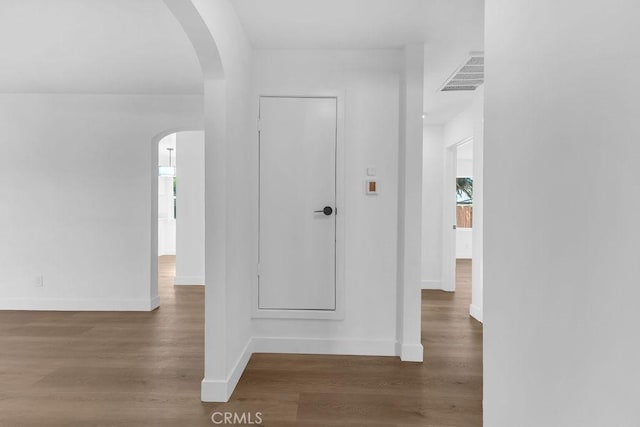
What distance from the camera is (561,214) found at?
2.84 feet

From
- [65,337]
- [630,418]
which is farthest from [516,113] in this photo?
[65,337]

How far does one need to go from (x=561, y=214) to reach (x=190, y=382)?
2664 mm

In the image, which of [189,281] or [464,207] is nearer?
[189,281]

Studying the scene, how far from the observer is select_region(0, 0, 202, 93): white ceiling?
8.74ft

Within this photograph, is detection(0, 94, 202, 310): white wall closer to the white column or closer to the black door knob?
the black door knob

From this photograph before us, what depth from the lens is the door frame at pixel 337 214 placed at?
3.27 meters

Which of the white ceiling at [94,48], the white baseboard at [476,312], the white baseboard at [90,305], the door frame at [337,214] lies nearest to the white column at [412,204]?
the door frame at [337,214]

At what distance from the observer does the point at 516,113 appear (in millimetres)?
1057

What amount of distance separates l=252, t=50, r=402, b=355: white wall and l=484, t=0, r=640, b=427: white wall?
2056 mm

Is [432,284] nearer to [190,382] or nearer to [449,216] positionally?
[449,216]

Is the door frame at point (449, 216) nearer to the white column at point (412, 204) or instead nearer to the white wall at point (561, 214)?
the white column at point (412, 204)

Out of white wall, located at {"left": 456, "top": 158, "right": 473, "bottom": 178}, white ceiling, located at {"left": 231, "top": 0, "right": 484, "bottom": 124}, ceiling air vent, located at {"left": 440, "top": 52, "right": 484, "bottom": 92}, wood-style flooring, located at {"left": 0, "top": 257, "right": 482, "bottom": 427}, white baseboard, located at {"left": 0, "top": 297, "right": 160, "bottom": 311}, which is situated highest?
white ceiling, located at {"left": 231, "top": 0, "right": 484, "bottom": 124}

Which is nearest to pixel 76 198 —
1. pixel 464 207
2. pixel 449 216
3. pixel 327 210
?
pixel 327 210

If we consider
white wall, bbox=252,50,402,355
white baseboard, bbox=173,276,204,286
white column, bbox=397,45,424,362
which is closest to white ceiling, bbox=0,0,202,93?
white wall, bbox=252,50,402,355
